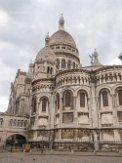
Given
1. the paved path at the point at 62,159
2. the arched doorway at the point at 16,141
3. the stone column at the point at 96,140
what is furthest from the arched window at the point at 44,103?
the paved path at the point at 62,159

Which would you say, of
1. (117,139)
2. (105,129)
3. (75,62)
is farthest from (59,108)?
(75,62)

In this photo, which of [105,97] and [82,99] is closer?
[105,97]

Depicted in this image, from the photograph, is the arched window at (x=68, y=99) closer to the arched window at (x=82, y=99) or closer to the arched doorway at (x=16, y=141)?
the arched window at (x=82, y=99)

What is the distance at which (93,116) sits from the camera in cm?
3033

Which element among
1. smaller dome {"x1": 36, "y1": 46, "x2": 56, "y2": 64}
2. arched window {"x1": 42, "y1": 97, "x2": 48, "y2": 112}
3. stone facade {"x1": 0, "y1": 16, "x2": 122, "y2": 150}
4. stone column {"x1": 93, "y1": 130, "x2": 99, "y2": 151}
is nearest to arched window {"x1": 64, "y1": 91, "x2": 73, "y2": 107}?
stone facade {"x1": 0, "y1": 16, "x2": 122, "y2": 150}

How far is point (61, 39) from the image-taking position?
5859 cm

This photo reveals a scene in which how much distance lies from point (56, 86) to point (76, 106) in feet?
21.8

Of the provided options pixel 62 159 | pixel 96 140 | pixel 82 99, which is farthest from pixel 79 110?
pixel 62 159

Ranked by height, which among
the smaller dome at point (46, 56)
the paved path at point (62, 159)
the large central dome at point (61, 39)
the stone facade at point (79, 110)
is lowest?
the paved path at point (62, 159)

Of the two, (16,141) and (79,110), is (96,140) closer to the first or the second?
(79,110)

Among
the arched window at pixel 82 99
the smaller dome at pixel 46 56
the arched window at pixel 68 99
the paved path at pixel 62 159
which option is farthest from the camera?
the smaller dome at pixel 46 56

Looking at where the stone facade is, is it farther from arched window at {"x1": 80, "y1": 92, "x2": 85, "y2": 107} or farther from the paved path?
the paved path

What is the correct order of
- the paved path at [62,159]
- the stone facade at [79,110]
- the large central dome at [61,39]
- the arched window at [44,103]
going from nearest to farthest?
the paved path at [62,159] < the stone facade at [79,110] < the arched window at [44,103] < the large central dome at [61,39]

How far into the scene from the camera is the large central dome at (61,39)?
57.8 metres
